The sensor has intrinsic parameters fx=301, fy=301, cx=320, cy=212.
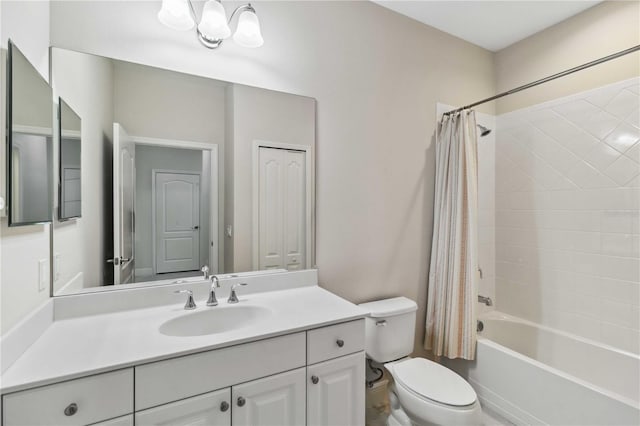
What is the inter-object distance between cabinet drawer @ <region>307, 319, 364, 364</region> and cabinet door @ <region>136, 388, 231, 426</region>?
34 centimetres

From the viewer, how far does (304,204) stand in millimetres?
1755

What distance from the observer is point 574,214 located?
212 cm

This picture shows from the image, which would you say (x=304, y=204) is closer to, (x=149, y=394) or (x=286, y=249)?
(x=286, y=249)

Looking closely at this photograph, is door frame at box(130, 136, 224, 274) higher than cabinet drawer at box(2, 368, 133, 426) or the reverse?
higher

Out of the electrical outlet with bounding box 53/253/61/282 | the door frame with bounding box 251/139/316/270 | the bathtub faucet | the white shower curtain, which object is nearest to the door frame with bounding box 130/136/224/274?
the door frame with bounding box 251/139/316/270

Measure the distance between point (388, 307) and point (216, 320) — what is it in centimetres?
101

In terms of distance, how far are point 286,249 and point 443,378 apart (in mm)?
1090

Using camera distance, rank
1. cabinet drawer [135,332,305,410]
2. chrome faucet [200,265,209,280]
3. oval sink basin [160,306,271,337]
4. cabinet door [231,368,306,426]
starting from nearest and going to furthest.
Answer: cabinet drawer [135,332,305,410] → cabinet door [231,368,306,426] → oval sink basin [160,306,271,337] → chrome faucet [200,265,209,280]

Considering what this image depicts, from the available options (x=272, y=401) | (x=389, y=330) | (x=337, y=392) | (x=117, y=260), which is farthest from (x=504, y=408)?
(x=117, y=260)

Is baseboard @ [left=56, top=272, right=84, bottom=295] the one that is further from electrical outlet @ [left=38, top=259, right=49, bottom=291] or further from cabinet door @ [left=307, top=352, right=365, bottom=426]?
cabinet door @ [left=307, top=352, right=365, bottom=426]

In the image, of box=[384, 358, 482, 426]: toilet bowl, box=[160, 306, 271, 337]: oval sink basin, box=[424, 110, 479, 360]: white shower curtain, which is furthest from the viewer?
box=[424, 110, 479, 360]: white shower curtain

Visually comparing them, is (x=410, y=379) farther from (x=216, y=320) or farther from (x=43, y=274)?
(x=43, y=274)

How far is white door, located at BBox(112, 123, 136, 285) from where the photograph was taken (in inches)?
52.5

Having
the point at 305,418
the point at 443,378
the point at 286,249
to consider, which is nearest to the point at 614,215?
the point at 443,378
